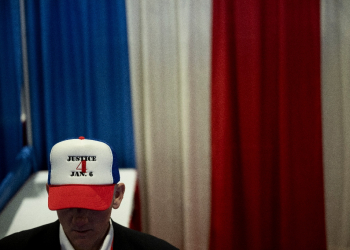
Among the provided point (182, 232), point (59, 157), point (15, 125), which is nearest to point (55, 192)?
point (59, 157)

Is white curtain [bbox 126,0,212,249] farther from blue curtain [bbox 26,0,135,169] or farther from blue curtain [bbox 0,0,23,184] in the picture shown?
blue curtain [bbox 0,0,23,184]

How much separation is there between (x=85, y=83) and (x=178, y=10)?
2.36 feet

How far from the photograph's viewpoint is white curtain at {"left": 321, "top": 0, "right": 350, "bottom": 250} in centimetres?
200

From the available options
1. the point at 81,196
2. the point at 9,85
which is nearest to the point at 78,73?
the point at 9,85

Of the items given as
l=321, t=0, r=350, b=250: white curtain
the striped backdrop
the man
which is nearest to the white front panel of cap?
the man

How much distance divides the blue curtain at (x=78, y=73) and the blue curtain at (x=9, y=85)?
0.14 meters

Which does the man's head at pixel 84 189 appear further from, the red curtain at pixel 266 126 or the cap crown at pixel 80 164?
the red curtain at pixel 266 126

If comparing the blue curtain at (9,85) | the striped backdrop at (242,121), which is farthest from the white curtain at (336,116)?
the blue curtain at (9,85)

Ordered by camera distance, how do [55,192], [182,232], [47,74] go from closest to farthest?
[55,192] → [47,74] → [182,232]

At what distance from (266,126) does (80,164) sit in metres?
1.44

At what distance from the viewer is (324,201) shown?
2098mm

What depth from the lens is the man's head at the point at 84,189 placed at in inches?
32.5

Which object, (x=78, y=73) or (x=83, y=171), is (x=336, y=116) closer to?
(x=78, y=73)

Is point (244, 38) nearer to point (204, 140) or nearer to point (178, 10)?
point (178, 10)
